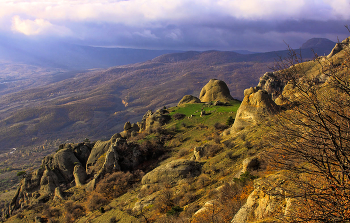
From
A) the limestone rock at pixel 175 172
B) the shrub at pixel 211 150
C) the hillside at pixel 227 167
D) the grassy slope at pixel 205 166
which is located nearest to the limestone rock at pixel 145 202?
the hillside at pixel 227 167

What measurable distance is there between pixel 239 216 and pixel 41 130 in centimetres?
17321

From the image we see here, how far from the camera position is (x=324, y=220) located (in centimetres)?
462

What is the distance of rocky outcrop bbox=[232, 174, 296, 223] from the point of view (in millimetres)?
6402

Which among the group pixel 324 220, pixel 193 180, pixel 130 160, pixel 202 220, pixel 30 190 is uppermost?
pixel 324 220

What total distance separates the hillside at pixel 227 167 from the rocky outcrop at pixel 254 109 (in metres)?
0.10

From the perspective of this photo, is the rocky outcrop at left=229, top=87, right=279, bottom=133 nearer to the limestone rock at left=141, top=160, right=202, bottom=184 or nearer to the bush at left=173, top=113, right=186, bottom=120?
the limestone rock at left=141, top=160, right=202, bottom=184

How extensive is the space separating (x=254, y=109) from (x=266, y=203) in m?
14.3

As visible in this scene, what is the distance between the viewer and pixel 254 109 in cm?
2003

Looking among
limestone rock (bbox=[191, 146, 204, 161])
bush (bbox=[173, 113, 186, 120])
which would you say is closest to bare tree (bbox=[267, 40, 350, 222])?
limestone rock (bbox=[191, 146, 204, 161])

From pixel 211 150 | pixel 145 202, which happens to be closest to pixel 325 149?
pixel 145 202

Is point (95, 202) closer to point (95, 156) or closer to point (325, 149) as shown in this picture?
point (95, 156)

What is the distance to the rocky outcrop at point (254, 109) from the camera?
19234mm

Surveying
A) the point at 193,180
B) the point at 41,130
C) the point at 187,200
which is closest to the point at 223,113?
the point at 193,180

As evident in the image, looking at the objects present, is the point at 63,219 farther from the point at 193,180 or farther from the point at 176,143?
the point at 176,143
